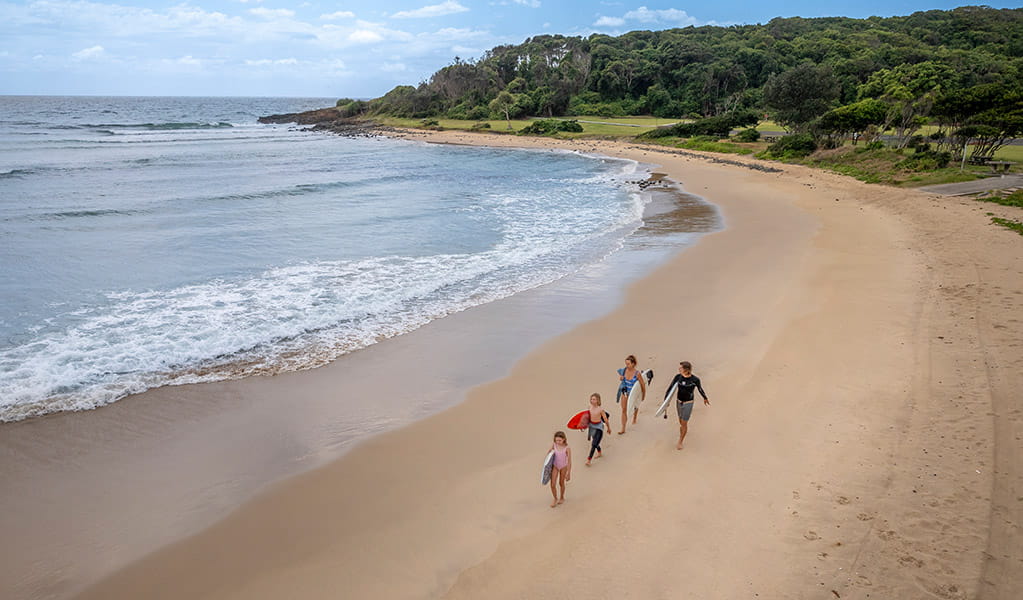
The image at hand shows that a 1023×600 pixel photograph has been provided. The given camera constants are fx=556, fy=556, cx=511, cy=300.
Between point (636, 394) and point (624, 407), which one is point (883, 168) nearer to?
point (636, 394)

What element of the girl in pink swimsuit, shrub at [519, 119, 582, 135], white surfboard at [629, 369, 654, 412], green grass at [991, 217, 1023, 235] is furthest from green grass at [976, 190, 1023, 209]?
shrub at [519, 119, 582, 135]

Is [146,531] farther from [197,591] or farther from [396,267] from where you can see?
[396,267]

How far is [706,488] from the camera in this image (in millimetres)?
7355

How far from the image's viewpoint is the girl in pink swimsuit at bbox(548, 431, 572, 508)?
6927 millimetres

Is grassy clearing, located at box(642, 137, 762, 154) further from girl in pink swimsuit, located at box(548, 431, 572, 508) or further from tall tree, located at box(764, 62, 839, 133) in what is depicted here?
girl in pink swimsuit, located at box(548, 431, 572, 508)

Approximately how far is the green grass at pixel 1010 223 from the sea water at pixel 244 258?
1307cm

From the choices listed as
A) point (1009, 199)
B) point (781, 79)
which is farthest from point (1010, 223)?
point (781, 79)

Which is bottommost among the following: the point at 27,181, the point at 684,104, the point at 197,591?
the point at 197,591

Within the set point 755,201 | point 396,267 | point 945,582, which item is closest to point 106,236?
point 396,267

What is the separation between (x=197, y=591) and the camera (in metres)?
6.12

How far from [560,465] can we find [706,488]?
2.03m

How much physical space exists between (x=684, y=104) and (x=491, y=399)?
3269 inches

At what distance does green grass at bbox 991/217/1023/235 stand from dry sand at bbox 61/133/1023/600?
26.0 feet

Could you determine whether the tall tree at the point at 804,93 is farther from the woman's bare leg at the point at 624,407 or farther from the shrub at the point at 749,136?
the woman's bare leg at the point at 624,407
